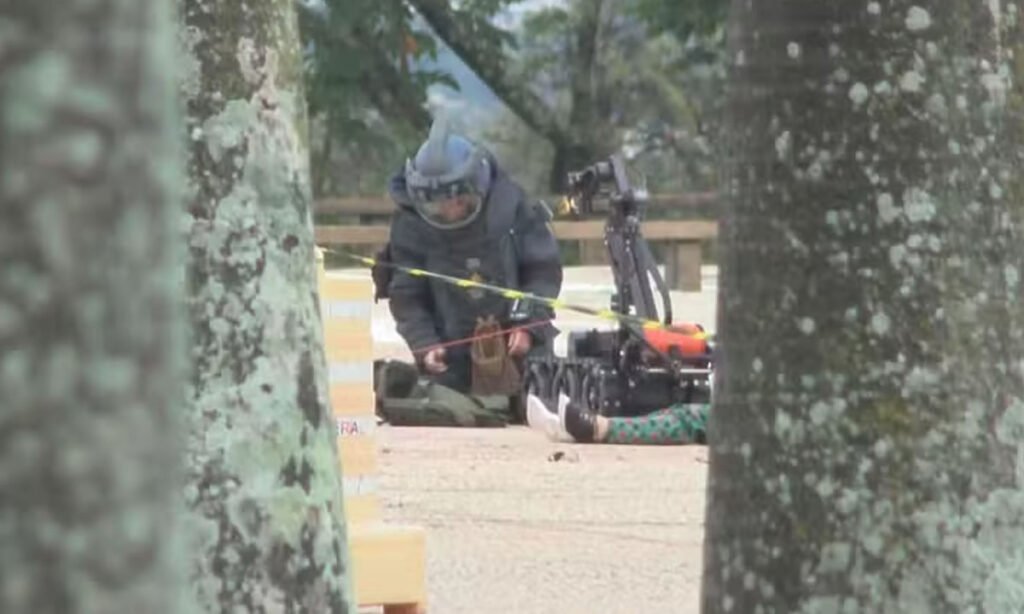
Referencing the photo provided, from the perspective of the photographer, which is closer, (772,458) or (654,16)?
(772,458)

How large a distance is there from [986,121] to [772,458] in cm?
58

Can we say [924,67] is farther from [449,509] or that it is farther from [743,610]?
[449,509]

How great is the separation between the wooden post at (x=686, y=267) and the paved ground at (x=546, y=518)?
443 inches

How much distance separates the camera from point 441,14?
2573cm

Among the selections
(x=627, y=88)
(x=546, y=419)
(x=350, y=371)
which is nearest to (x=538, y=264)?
(x=546, y=419)

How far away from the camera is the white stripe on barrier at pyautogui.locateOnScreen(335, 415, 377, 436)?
689 cm

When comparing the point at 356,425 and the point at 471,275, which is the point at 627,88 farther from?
the point at 356,425

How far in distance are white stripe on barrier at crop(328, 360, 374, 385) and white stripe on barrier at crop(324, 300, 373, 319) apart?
0.13m

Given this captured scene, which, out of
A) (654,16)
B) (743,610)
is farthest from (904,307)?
(654,16)

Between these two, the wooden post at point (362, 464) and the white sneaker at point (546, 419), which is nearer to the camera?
the wooden post at point (362, 464)

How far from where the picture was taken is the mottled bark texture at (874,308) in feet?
11.7

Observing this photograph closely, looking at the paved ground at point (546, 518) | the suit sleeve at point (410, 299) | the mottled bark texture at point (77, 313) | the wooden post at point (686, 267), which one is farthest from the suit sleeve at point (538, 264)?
the mottled bark texture at point (77, 313)

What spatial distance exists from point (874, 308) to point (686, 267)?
1982 centimetres

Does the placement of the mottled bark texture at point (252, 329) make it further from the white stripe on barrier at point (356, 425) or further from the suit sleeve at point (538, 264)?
the suit sleeve at point (538, 264)
